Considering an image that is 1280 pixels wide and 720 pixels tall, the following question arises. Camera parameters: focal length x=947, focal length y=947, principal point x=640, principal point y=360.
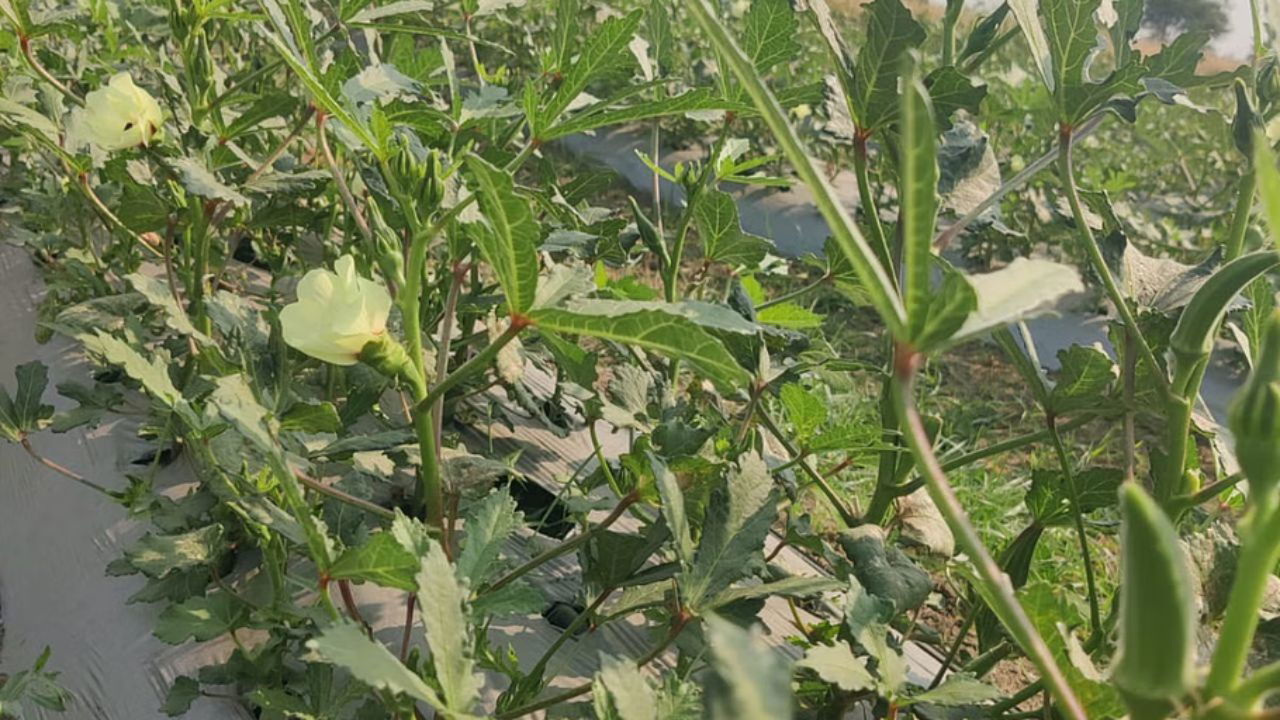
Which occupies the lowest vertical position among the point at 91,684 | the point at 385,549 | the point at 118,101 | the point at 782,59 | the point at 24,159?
the point at 91,684

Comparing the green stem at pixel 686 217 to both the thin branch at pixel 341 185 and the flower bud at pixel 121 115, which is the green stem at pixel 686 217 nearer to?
the thin branch at pixel 341 185

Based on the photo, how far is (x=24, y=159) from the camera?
184 centimetres

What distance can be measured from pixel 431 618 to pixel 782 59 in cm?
70

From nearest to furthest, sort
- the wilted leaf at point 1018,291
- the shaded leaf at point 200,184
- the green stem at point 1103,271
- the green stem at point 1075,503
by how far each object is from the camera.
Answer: the wilted leaf at point 1018,291
the green stem at point 1103,271
the green stem at point 1075,503
the shaded leaf at point 200,184

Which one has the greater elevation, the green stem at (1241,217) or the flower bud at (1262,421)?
the green stem at (1241,217)

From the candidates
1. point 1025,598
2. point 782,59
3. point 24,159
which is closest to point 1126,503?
point 1025,598

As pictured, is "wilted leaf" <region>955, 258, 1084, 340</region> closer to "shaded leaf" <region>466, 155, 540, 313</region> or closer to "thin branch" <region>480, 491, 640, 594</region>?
"shaded leaf" <region>466, 155, 540, 313</region>

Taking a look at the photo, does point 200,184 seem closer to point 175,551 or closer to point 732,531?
point 175,551

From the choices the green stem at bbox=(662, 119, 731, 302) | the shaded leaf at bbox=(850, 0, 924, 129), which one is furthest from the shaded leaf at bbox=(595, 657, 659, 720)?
the green stem at bbox=(662, 119, 731, 302)

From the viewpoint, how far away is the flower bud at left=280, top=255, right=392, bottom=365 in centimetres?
57

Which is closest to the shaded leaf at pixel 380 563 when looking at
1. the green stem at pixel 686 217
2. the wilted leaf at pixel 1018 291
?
the wilted leaf at pixel 1018 291

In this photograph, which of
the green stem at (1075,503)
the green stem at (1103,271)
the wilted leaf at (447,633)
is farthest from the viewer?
the green stem at (1075,503)

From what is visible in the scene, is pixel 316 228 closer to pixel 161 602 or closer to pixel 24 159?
pixel 161 602

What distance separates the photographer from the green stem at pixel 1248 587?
0.34 meters
